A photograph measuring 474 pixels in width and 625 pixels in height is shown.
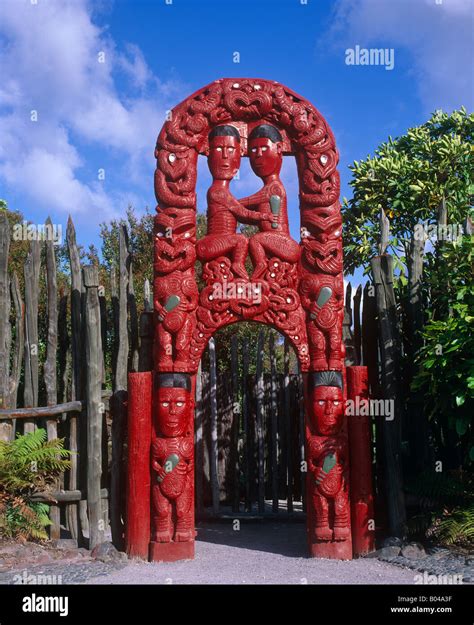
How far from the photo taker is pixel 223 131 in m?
7.27

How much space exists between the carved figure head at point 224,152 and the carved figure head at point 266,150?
204 millimetres

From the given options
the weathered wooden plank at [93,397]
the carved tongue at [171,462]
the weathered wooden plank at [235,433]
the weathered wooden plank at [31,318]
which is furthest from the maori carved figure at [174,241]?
the weathered wooden plank at [235,433]

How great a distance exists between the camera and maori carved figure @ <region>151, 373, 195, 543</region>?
6617mm

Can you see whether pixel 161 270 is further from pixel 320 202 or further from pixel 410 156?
pixel 410 156

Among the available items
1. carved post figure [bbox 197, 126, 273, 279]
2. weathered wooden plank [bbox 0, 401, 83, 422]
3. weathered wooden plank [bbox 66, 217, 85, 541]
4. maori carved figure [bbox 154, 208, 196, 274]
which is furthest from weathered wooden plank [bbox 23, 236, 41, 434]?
carved post figure [bbox 197, 126, 273, 279]

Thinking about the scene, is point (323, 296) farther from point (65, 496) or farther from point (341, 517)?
point (65, 496)

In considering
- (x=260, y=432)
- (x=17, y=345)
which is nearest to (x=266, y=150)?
(x=17, y=345)

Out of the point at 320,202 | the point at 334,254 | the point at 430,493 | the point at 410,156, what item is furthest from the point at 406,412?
the point at 410,156

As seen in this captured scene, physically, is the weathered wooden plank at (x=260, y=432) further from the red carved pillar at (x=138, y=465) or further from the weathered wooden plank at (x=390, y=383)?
the red carved pillar at (x=138, y=465)

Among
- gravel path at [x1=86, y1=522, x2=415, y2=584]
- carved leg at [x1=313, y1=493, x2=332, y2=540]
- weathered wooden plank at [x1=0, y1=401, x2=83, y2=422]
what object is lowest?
gravel path at [x1=86, y1=522, x2=415, y2=584]

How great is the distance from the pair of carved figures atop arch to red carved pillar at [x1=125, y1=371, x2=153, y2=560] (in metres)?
0.34

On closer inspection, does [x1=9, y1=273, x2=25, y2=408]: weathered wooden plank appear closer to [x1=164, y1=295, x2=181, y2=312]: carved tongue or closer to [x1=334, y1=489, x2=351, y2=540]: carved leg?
[x1=164, y1=295, x2=181, y2=312]: carved tongue

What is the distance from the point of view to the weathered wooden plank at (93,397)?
695 cm

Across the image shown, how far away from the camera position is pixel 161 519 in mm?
6613
